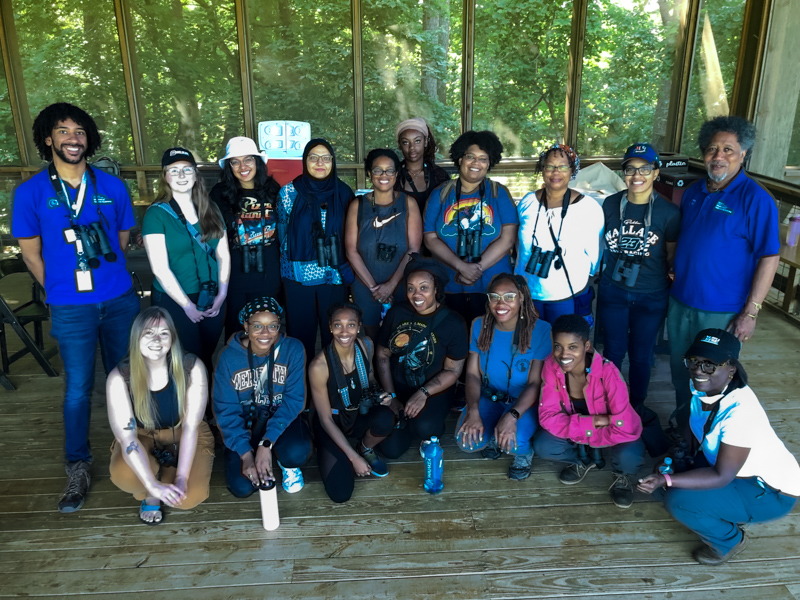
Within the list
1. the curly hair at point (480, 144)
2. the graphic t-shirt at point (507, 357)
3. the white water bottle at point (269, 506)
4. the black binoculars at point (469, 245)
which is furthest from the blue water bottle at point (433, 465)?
the curly hair at point (480, 144)

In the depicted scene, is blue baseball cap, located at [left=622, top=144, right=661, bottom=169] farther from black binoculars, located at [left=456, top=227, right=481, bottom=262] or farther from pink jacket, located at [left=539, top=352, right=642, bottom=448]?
pink jacket, located at [left=539, top=352, right=642, bottom=448]

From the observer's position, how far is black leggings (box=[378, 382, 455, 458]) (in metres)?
2.93

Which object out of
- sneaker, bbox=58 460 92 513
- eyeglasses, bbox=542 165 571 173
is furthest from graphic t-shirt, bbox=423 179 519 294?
sneaker, bbox=58 460 92 513

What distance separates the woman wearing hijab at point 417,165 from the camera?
3352 millimetres

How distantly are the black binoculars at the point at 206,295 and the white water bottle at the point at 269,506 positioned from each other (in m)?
0.94

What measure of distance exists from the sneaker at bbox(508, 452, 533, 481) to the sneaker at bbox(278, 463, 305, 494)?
0.96 meters

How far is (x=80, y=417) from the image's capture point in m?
2.73

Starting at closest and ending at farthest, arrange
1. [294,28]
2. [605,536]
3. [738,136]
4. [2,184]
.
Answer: [605,536] → [738,136] → [294,28] → [2,184]

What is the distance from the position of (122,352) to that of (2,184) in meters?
5.36

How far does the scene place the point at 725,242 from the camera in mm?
2664

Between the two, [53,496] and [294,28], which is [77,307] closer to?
[53,496]

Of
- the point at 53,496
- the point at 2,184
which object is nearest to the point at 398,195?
the point at 53,496

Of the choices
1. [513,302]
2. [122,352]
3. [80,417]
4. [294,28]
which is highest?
[294,28]

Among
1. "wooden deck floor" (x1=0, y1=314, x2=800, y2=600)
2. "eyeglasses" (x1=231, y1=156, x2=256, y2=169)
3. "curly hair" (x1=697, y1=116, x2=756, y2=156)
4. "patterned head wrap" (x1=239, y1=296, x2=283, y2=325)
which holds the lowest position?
"wooden deck floor" (x1=0, y1=314, x2=800, y2=600)
